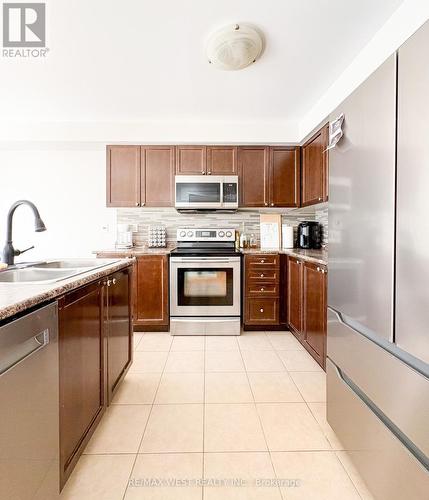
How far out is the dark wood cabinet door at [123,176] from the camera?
3545 millimetres

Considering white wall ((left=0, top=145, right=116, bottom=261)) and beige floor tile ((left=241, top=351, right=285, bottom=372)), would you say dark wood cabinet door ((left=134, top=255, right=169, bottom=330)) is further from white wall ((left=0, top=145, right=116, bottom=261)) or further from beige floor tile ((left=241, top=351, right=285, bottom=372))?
beige floor tile ((left=241, top=351, right=285, bottom=372))

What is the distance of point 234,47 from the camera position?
206cm

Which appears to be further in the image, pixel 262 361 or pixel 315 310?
pixel 262 361

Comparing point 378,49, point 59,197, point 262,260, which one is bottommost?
point 262,260

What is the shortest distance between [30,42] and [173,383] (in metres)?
2.65

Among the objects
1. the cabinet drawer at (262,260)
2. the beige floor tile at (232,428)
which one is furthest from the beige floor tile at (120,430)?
the cabinet drawer at (262,260)

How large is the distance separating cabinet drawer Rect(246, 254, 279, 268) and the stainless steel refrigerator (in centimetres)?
186

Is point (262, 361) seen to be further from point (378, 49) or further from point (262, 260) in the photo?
point (378, 49)

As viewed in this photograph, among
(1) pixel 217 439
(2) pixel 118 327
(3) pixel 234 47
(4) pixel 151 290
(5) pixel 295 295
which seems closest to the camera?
(1) pixel 217 439

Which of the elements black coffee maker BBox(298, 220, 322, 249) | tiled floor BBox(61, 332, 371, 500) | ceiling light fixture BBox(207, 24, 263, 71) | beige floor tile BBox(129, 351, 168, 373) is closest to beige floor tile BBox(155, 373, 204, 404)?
tiled floor BBox(61, 332, 371, 500)

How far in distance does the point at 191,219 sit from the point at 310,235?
1538 millimetres

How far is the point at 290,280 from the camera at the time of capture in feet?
10.4

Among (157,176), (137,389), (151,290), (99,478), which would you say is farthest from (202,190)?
(99,478)

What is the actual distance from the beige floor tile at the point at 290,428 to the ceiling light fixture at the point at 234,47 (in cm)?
241
